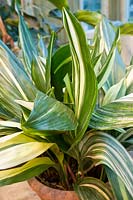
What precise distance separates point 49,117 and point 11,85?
0.17 m

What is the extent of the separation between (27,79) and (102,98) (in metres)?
0.13

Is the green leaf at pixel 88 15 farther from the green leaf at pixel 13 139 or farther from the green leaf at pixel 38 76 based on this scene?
the green leaf at pixel 13 139

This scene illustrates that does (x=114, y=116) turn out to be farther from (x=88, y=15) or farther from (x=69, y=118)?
(x=88, y=15)

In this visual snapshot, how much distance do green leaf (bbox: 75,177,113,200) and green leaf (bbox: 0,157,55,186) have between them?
0.06 m

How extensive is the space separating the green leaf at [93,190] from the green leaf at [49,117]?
0.36 ft

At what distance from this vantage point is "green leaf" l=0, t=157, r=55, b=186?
49 centimetres

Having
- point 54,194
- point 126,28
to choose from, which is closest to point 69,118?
point 54,194

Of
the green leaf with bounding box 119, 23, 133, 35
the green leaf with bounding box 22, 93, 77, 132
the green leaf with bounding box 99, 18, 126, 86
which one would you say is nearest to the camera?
the green leaf with bounding box 22, 93, 77, 132

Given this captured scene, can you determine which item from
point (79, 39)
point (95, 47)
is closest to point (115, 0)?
point (95, 47)

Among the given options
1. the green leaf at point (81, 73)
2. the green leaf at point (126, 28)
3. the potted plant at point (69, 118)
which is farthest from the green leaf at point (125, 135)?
the green leaf at point (126, 28)

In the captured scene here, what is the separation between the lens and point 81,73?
0.48 metres

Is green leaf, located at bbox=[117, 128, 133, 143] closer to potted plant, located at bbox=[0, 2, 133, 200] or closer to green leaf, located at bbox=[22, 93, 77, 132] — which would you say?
potted plant, located at bbox=[0, 2, 133, 200]

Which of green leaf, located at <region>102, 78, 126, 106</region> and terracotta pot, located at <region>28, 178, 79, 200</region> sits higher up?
green leaf, located at <region>102, 78, 126, 106</region>

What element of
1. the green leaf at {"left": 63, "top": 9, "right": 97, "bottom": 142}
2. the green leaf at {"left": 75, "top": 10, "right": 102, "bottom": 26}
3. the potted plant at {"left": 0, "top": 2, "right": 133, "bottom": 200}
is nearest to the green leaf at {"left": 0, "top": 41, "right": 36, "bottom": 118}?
the potted plant at {"left": 0, "top": 2, "right": 133, "bottom": 200}
